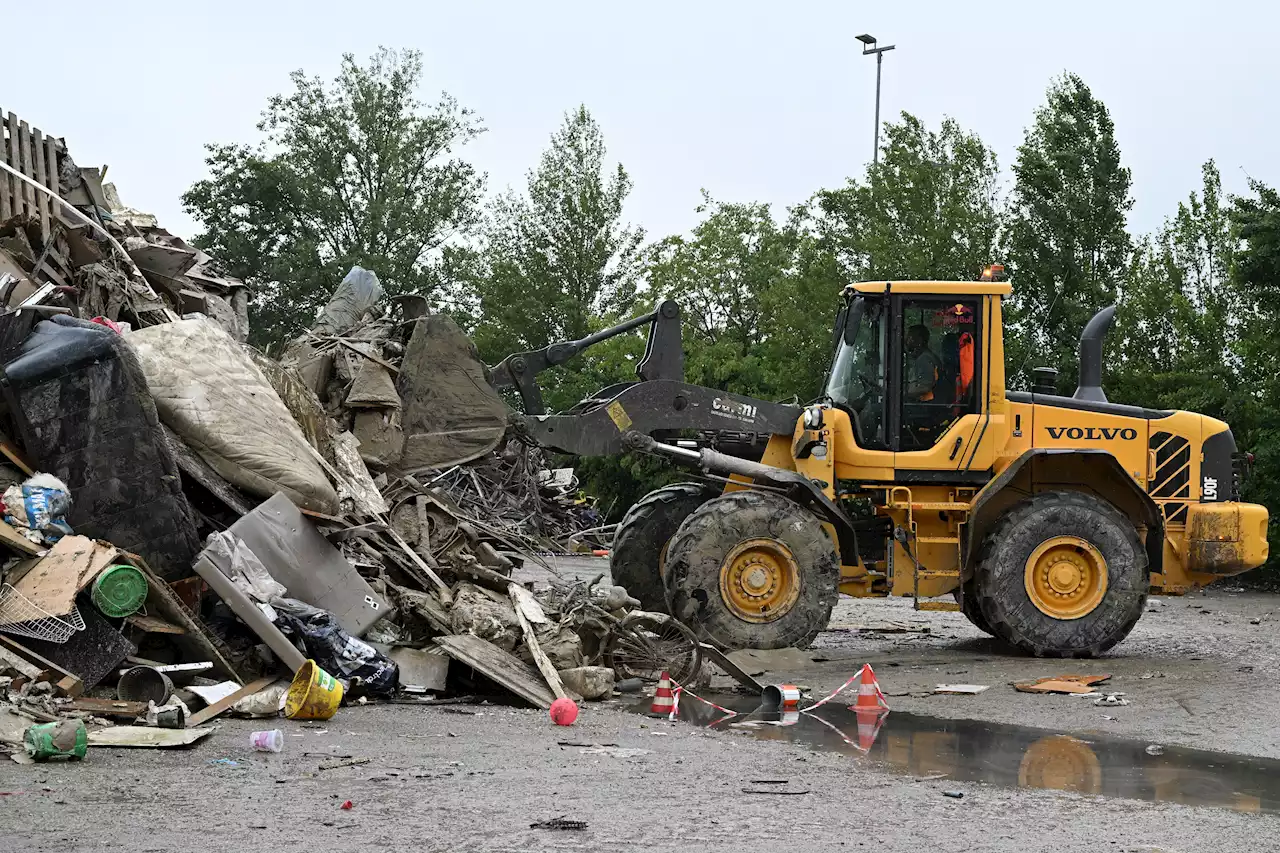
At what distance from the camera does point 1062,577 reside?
38.7 ft

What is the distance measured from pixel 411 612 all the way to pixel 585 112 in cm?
3845

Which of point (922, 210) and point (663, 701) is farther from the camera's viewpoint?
point (922, 210)

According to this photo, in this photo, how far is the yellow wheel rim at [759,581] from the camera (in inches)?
446

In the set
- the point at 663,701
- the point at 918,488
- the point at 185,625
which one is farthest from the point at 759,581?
the point at 185,625

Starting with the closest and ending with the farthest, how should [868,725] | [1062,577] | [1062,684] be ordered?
[868,725], [1062,684], [1062,577]

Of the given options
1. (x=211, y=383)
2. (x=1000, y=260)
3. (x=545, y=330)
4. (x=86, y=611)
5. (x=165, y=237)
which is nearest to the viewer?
(x=86, y=611)

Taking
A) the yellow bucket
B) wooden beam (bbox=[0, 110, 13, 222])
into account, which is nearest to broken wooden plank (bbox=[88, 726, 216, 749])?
the yellow bucket

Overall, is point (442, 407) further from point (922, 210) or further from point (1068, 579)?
point (922, 210)

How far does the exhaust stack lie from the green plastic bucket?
8.05 m

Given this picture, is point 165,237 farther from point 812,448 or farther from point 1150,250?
point 1150,250

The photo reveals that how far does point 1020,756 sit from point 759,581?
3.69 meters

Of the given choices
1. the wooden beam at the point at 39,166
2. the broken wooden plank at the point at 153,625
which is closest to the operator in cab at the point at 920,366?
the broken wooden plank at the point at 153,625

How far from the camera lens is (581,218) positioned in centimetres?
4556

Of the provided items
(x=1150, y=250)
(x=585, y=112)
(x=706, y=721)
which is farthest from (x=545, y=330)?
(x=706, y=721)
